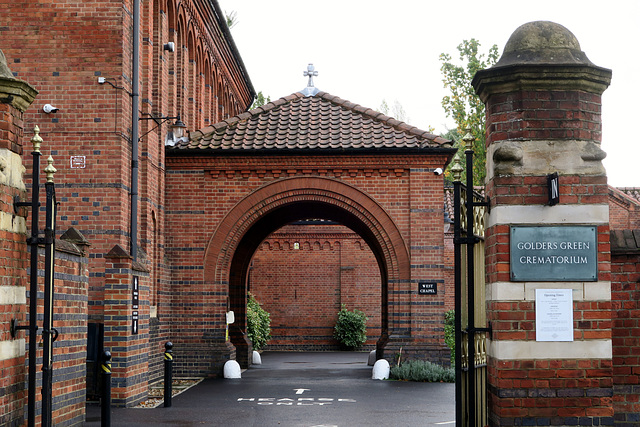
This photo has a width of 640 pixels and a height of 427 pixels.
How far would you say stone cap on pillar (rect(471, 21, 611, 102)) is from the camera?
7.38 m

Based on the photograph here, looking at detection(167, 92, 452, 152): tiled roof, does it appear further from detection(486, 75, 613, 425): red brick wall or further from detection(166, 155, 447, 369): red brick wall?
detection(486, 75, 613, 425): red brick wall

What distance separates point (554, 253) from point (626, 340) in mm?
1170

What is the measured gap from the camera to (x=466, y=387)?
25.7ft

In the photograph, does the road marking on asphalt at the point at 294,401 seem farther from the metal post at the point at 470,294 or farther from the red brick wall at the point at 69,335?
the metal post at the point at 470,294

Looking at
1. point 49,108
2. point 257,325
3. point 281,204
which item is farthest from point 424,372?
point 257,325

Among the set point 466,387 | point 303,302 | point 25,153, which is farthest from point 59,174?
point 303,302

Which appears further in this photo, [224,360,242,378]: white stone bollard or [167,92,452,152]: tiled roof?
[167,92,452,152]: tiled roof

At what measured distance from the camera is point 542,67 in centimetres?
737

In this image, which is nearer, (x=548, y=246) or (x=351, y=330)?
(x=548, y=246)

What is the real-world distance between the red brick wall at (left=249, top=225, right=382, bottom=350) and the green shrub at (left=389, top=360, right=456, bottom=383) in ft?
53.5

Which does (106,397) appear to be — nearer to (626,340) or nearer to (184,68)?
(626,340)

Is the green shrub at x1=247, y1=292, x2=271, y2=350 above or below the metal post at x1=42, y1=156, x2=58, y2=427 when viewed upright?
below

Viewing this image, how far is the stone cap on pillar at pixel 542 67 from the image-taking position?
738cm

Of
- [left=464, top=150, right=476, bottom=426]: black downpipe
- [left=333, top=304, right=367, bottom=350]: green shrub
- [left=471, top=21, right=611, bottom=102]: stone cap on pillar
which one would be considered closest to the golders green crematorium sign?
[left=464, top=150, right=476, bottom=426]: black downpipe
